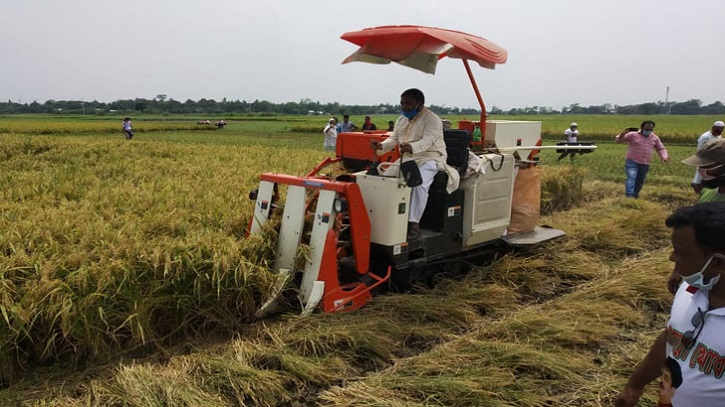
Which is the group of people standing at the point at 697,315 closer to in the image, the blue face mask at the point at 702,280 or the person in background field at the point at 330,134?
the blue face mask at the point at 702,280

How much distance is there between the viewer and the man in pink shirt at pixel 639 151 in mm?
10898

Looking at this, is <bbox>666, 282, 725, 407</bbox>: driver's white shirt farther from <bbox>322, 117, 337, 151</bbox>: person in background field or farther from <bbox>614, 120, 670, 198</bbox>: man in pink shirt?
<bbox>322, 117, 337, 151</bbox>: person in background field

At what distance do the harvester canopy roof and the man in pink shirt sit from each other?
21.8 feet

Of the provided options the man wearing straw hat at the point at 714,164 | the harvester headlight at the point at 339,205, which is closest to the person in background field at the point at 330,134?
the harvester headlight at the point at 339,205

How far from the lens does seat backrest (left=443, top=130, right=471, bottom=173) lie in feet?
19.0

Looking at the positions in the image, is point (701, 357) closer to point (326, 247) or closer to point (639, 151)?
point (326, 247)

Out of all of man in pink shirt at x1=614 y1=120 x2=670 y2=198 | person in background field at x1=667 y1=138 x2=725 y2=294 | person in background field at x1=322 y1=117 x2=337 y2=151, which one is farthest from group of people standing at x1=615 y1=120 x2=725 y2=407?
person in background field at x1=322 y1=117 x2=337 y2=151

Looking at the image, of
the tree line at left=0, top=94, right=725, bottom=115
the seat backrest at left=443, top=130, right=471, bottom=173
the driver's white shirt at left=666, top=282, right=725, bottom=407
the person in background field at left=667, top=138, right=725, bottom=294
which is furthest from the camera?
the tree line at left=0, top=94, right=725, bottom=115

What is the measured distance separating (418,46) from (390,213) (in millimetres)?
1640

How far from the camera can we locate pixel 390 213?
4922 millimetres

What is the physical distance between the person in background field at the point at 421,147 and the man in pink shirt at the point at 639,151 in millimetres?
7026

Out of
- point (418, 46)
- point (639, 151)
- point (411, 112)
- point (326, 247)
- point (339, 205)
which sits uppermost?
point (418, 46)

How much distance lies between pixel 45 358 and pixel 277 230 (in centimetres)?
217

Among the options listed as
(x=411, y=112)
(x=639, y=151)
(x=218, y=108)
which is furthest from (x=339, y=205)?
(x=218, y=108)
